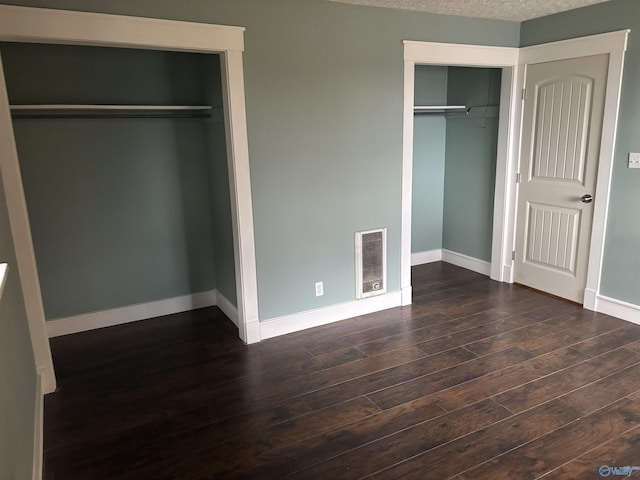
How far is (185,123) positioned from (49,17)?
56.5 inches

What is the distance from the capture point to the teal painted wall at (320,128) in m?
3.19

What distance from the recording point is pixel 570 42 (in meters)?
3.79

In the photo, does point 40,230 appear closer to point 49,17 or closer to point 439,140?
point 49,17

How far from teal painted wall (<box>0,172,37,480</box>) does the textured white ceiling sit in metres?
2.79

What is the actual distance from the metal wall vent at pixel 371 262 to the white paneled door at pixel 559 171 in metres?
1.56

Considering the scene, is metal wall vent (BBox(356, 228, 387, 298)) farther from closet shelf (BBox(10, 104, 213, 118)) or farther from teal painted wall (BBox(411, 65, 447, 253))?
closet shelf (BBox(10, 104, 213, 118))

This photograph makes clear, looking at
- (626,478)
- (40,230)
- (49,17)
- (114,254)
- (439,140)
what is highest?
(49,17)

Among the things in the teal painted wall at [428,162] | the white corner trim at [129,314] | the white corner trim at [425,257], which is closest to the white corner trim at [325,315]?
the white corner trim at [129,314]

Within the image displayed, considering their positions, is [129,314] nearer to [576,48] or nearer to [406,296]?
[406,296]

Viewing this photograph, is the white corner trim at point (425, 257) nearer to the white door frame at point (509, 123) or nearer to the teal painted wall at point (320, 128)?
the white door frame at point (509, 123)

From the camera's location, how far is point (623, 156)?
11.7 ft

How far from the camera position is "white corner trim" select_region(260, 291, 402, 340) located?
11.7 ft

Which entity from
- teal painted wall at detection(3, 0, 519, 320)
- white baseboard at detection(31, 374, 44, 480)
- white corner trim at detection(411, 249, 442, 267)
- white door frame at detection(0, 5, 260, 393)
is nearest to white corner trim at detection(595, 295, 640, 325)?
teal painted wall at detection(3, 0, 519, 320)

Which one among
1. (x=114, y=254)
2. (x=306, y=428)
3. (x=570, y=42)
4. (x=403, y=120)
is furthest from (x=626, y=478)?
(x=114, y=254)
